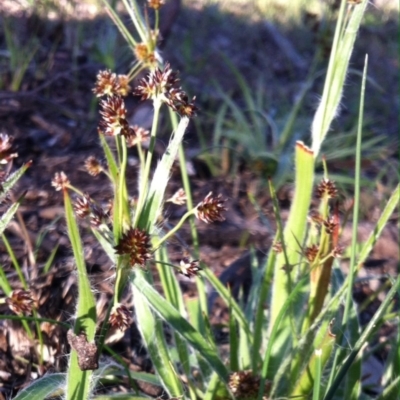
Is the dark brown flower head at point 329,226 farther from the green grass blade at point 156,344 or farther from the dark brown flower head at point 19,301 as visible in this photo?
the dark brown flower head at point 19,301

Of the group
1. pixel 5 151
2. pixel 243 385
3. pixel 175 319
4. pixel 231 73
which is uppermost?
pixel 231 73

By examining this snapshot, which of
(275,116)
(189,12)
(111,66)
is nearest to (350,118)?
(275,116)

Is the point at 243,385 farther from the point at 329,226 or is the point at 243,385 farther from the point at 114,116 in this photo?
the point at 114,116

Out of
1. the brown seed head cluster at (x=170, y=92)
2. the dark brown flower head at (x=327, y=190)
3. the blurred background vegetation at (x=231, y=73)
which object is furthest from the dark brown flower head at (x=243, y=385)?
the blurred background vegetation at (x=231, y=73)

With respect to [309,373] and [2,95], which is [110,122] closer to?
[309,373]

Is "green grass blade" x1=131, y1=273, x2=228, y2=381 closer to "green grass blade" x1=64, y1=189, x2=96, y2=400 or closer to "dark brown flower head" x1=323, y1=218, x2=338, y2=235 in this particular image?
"green grass blade" x1=64, y1=189, x2=96, y2=400

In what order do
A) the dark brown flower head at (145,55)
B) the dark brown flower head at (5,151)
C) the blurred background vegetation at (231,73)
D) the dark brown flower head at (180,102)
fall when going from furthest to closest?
the blurred background vegetation at (231,73), the dark brown flower head at (145,55), the dark brown flower head at (180,102), the dark brown flower head at (5,151)

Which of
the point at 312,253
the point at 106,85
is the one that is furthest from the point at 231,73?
the point at 106,85

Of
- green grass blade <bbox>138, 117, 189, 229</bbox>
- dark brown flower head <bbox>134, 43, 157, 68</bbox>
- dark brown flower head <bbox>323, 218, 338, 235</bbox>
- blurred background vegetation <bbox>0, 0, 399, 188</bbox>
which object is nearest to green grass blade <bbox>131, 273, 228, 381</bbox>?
green grass blade <bbox>138, 117, 189, 229</bbox>
